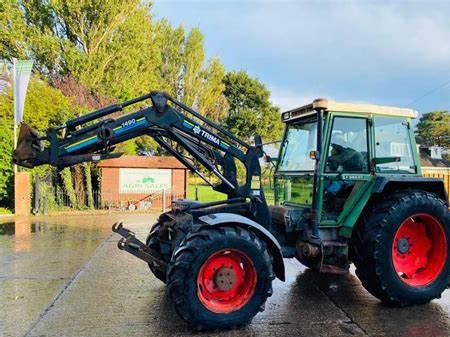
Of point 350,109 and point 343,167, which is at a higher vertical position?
point 350,109

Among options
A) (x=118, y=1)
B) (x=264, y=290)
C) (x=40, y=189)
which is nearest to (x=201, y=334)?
(x=264, y=290)

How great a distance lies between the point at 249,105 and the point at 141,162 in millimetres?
18401

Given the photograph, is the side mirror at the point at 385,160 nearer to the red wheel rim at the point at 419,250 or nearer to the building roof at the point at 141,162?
the red wheel rim at the point at 419,250

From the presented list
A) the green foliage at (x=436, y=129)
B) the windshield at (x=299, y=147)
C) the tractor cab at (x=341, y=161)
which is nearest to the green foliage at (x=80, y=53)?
the windshield at (x=299, y=147)

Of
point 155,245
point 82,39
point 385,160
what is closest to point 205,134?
point 155,245

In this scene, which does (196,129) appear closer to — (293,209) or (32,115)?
(293,209)

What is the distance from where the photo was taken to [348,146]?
17.1 ft

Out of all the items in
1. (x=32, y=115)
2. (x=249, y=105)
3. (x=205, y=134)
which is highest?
(x=249, y=105)

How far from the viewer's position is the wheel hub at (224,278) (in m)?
4.30

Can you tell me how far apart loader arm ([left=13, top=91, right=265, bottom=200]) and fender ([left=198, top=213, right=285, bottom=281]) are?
583 mm

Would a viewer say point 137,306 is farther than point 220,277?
Yes

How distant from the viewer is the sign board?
53.0ft

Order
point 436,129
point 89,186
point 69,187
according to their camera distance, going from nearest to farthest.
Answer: point 69,187 → point 89,186 → point 436,129

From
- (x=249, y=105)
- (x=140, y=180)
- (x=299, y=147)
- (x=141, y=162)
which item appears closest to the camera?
(x=299, y=147)
